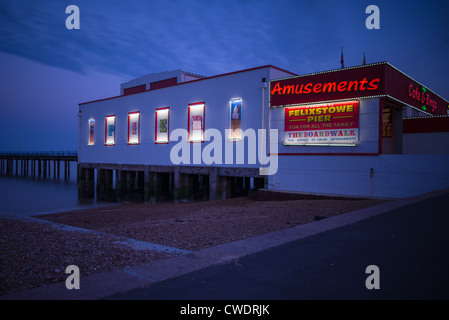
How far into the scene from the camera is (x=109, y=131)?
100 ft

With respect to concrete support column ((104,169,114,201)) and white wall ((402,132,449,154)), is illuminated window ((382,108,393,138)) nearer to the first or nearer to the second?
white wall ((402,132,449,154))

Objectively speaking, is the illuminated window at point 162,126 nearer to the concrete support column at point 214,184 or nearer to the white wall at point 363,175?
the concrete support column at point 214,184

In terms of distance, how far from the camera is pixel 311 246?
5855 millimetres

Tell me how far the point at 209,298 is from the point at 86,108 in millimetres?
34307

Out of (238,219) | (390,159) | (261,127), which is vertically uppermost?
(261,127)

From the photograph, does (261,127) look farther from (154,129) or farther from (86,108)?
(86,108)

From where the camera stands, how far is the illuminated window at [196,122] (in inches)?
876

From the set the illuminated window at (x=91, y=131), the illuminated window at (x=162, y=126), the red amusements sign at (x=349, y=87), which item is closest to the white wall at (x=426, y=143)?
the red amusements sign at (x=349, y=87)

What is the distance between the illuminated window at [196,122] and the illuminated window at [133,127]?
642 centimetres

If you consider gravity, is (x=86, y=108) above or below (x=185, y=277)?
above

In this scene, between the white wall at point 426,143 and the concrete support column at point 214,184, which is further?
the concrete support column at point 214,184

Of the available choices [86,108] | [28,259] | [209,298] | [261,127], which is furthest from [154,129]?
[209,298]

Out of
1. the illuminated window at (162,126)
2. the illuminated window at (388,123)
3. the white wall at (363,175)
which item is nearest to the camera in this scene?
the white wall at (363,175)

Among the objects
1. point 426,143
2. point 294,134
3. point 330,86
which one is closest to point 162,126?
point 294,134
